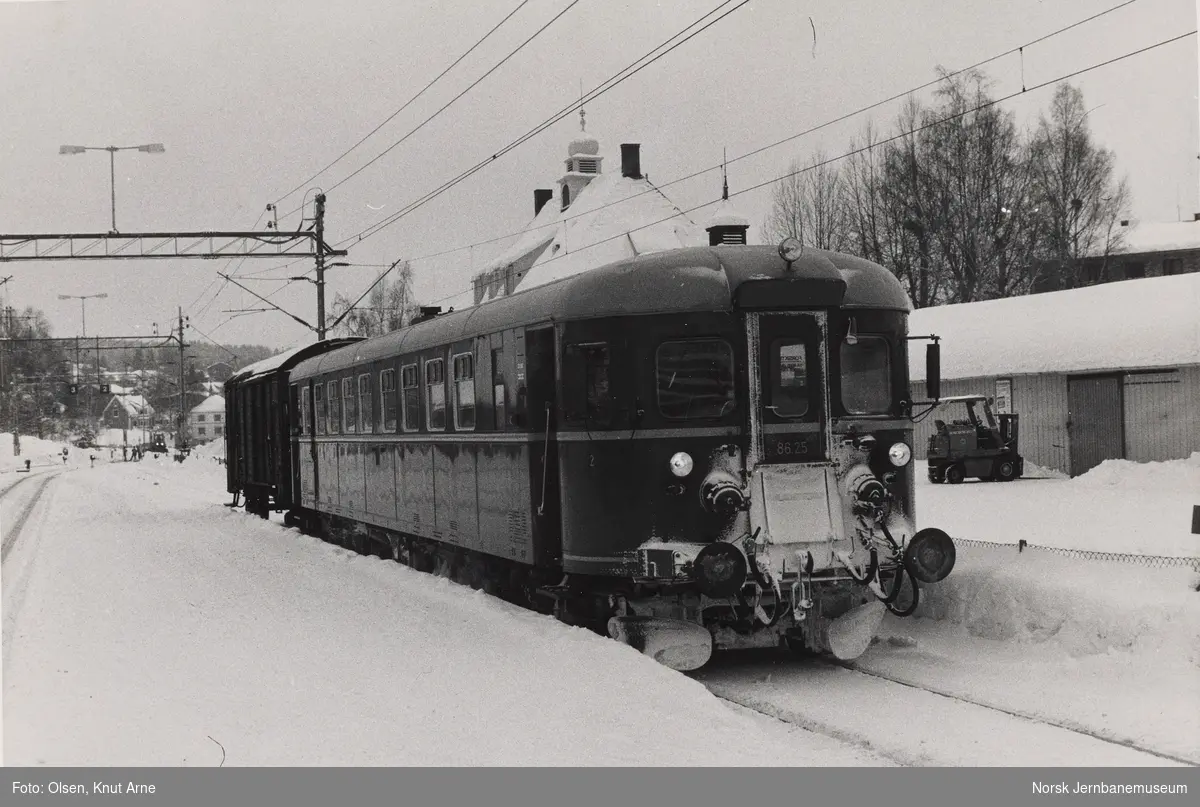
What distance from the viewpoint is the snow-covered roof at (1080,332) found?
27.2 meters

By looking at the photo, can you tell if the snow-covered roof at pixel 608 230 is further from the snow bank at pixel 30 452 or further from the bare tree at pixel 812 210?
the snow bank at pixel 30 452

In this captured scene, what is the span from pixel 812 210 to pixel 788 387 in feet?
133

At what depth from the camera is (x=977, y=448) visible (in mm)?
28594

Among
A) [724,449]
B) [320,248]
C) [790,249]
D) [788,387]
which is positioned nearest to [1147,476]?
[788,387]

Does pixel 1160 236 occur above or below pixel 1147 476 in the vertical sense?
above

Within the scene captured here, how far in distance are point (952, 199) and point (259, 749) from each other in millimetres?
45796

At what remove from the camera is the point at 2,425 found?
60219 mm

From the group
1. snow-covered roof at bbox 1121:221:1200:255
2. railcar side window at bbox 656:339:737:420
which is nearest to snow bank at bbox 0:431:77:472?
snow-covered roof at bbox 1121:221:1200:255

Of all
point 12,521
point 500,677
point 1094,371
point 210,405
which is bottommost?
point 500,677

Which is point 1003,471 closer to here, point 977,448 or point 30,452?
point 977,448

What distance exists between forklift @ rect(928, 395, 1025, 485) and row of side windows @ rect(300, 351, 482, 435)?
47.5 ft

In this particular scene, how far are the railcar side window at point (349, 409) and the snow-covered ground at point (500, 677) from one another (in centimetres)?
364
